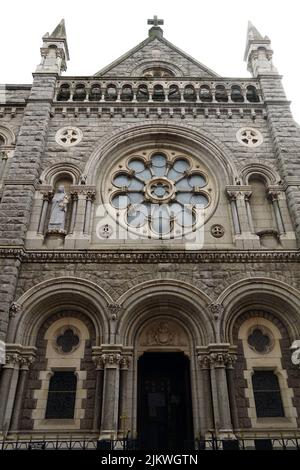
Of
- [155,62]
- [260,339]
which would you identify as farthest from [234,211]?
[155,62]

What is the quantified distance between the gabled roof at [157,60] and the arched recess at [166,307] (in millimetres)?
11734

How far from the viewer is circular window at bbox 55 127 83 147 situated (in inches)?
573

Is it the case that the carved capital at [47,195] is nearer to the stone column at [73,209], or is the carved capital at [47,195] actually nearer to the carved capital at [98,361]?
the stone column at [73,209]

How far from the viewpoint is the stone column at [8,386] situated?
9.51m

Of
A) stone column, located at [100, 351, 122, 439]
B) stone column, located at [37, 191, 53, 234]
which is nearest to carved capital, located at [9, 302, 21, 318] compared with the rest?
stone column, located at [37, 191, 53, 234]

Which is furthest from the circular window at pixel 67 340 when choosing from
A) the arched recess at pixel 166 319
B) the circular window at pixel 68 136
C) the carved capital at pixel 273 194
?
the carved capital at pixel 273 194

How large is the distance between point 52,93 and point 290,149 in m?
9.86

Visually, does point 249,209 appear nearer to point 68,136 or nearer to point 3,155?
point 68,136

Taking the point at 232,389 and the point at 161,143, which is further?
the point at 161,143

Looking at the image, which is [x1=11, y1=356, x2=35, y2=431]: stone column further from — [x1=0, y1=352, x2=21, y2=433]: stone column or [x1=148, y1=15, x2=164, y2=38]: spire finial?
[x1=148, y1=15, x2=164, y2=38]: spire finial

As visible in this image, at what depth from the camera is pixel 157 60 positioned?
19016 mm

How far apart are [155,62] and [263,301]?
1353 centimetres

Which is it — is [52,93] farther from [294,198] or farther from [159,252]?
[294,198]

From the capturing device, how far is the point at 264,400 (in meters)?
10.5
